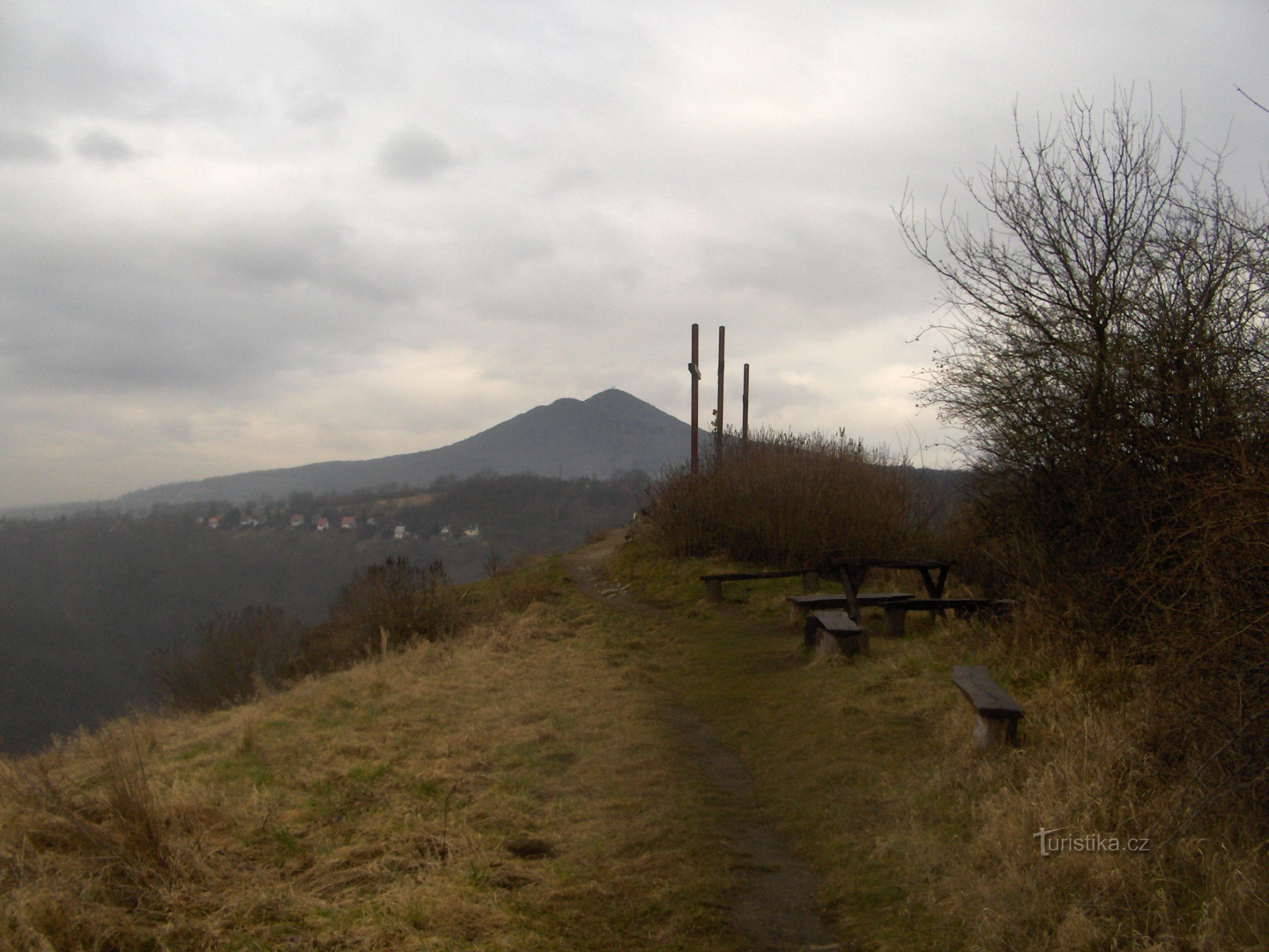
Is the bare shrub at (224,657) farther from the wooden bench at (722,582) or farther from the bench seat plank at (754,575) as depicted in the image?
the bench seat plank at (754,575)

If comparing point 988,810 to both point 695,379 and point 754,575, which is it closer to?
point 754,575

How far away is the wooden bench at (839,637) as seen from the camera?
8.78 meters

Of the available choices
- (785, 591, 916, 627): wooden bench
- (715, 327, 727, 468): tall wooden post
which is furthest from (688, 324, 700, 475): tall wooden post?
(785, 591, 916, 627): wooden bench

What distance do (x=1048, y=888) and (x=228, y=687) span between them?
28418 mm

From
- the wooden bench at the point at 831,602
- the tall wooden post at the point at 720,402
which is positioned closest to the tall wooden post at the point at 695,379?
the tall wooden post at the point at 720,402

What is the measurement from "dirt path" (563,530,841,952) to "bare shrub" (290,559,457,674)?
25.2 feet

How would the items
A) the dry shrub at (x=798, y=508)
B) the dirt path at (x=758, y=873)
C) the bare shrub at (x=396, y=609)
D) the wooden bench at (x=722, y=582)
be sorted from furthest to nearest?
1. the dry shrub at (x=798, y=508)
2. the bare shrub at (x=396, y=609)
3. the wooden bench at (x=722, y=582)
4. the dirt path at (x=758, y=873)

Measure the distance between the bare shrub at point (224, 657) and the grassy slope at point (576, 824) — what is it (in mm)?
20951

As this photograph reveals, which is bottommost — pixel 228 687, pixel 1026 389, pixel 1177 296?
pixel 228 687

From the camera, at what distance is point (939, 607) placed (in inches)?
382

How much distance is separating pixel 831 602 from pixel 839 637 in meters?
2.11

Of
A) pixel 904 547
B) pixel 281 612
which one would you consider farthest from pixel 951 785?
pixel 281 612

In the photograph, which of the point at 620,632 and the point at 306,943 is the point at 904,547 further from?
the point at 306,943

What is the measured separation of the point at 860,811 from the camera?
16.4 ft
